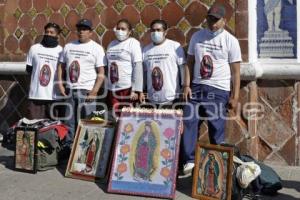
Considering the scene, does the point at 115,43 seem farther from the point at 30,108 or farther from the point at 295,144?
the point at 295,144

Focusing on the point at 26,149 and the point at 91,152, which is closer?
the point at 91,152

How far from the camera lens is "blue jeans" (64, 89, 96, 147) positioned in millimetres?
6516

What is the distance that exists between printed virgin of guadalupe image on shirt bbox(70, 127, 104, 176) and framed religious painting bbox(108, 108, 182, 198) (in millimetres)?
342

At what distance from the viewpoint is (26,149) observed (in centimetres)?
602

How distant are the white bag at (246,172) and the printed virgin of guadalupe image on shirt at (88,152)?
1582mm

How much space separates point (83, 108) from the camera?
6.54m

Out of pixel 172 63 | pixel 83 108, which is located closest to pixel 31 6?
pixel 83 108

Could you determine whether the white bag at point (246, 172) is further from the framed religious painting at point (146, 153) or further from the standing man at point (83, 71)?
the standing man at point (83, 71)

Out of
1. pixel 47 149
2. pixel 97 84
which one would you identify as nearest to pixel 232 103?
pixel 97 84

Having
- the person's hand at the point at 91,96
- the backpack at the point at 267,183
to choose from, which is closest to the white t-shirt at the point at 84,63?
the person's hand at the point at 91,96

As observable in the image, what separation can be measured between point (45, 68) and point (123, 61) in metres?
1.24

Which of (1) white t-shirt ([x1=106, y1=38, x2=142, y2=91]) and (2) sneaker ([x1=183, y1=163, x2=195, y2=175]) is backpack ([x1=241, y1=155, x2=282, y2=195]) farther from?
(1) white t-shirt ([x1=106, y1=38, x2=142, y2=91])

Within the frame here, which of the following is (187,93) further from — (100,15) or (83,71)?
(100,15)

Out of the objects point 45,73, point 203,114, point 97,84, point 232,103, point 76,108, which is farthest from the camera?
point 45,73
